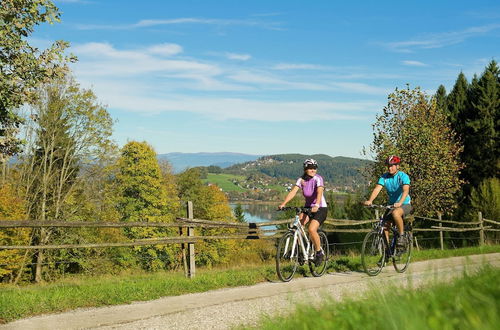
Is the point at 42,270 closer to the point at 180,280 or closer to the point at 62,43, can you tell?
the point at 62,43

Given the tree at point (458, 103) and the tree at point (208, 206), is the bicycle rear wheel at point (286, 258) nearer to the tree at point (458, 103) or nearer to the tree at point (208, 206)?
the tree at point (208, 206)

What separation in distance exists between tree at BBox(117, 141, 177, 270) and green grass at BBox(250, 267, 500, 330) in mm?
39796

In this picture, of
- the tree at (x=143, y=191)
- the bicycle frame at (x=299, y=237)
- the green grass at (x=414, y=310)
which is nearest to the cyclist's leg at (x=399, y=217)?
the bicycle frame at (x=299, y=237)

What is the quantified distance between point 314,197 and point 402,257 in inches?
105

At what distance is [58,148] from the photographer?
3153 centimetres

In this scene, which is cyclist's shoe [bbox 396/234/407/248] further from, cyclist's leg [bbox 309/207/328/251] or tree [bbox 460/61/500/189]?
tree [bbox 460/61/500/189]

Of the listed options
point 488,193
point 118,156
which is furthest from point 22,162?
point 488,193

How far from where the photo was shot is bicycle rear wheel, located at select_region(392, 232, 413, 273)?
10.9 meters

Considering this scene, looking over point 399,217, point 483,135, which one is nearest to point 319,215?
point 399,217

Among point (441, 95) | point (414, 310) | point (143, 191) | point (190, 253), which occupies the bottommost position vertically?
point (190, 253)

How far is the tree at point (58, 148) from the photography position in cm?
2981

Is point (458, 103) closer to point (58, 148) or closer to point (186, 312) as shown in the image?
point (58, 148)

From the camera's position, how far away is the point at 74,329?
6160 mm

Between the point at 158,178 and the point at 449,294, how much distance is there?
43850 mm
